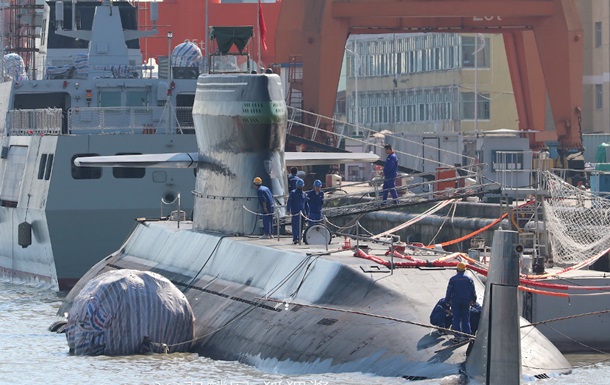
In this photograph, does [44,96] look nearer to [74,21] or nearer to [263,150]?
[74,21]

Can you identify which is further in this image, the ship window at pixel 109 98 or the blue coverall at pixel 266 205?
the ship window at pixel 109 98

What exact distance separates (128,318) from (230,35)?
7.28 m

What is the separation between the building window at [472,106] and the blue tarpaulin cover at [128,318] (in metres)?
61.0

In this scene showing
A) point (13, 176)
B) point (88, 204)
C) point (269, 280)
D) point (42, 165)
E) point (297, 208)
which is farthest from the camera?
point (13, 176)

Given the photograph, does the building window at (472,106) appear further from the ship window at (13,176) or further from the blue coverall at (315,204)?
the blue coverall at (315,204)

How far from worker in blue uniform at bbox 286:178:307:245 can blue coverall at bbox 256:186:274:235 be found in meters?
0.33

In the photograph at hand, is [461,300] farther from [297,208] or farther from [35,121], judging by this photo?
[35,121]

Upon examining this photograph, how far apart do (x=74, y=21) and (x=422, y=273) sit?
24.6 m

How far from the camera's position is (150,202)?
35094 mm

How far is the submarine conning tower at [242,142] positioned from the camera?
24594 mm

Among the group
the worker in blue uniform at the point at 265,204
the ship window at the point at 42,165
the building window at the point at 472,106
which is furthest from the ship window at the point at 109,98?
the building window at the point at 472,106

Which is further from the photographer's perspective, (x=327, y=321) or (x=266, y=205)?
(x=266, y=205)

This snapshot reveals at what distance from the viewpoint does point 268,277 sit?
22062 mm

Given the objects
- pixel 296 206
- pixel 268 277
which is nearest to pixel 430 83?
pixel 296 206
